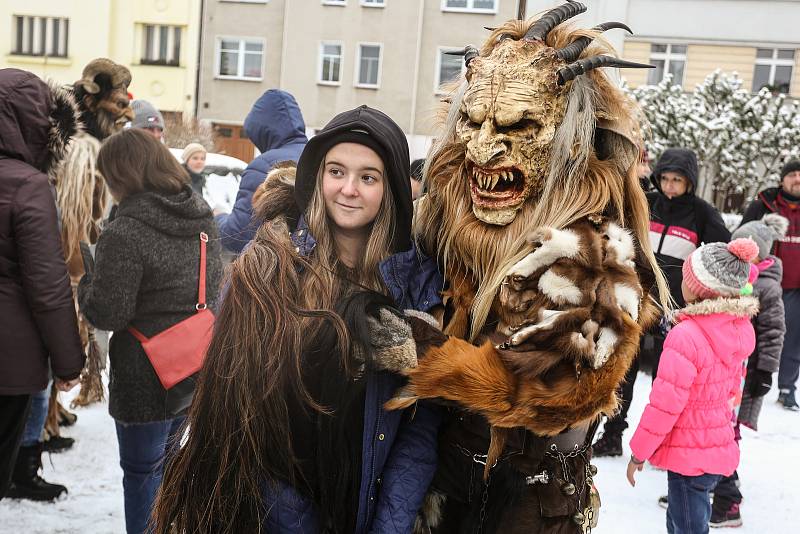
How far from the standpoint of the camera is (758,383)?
436 centimetres

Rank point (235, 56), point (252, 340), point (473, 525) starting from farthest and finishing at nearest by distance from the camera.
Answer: point (235, 56) < point (473, 525) < point (252, 340)

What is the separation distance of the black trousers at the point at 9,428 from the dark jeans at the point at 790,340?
5.87m

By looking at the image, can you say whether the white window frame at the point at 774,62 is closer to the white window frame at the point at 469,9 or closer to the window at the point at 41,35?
the white window frame at the point at 469,9

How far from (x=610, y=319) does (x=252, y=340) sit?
92cm

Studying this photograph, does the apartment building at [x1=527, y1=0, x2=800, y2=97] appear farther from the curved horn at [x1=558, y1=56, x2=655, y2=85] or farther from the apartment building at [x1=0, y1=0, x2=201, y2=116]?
the curved horn at [x1=558, y1=56, x2=655, y2=85]

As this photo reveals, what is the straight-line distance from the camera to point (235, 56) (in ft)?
76.8

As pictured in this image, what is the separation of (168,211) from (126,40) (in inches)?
896

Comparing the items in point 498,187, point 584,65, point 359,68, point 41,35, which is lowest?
point 498,187

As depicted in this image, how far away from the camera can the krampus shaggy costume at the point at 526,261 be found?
1.83m

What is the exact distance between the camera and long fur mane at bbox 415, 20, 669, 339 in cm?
205

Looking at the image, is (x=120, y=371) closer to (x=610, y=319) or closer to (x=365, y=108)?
(x=365, y=108)

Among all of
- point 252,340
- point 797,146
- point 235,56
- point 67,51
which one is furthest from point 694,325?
point 67,51

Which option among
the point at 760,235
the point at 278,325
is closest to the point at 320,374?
the point at 278,325

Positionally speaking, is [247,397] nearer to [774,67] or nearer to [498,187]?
[498,187]
